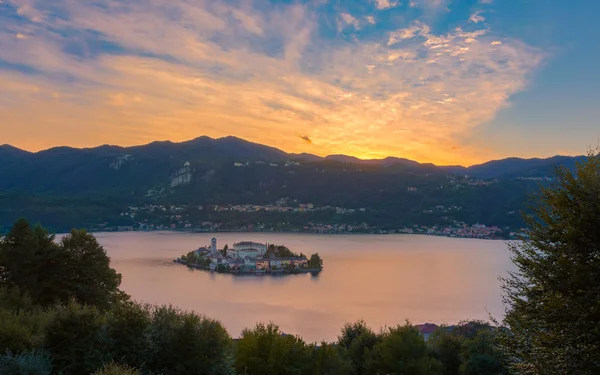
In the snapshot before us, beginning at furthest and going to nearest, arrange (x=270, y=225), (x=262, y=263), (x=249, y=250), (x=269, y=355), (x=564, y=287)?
1. (x=270, y=225)
2. (x=249, y=250)
3. (x=262, y=263)
4. (x=269, y=355)
5. (x=564, y=287)

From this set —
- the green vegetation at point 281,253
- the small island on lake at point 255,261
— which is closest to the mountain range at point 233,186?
the small island on lake at point 255,261

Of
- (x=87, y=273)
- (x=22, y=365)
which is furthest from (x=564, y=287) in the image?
(x=87, y=273)

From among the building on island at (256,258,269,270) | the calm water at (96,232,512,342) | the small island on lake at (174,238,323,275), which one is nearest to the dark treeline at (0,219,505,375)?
the calm water at (96,232,512,342)

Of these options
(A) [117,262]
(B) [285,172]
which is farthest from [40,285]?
(B) [285,172]

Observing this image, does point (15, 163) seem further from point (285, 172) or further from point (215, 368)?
point (215, 368)

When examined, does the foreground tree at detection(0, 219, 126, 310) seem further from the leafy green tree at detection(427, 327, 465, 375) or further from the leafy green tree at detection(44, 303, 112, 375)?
the leafy green tree at detection(427, 327, 465, 375)

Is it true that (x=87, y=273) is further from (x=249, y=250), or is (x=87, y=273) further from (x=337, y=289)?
(x=249, y=250)
